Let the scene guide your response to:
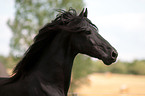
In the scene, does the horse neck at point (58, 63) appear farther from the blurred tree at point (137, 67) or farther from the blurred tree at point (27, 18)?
the blurred tree at point (137, 67)

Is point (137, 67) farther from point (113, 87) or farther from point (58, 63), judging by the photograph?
point (58, 63)

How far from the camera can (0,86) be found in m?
2.46

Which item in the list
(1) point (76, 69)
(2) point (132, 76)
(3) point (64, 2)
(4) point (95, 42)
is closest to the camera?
(4) point (95, 42)

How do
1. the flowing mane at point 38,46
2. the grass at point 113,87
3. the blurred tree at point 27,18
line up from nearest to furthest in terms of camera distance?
the flowing mane at point 38,46 < the blurred tree at point 27,18 < the grass at point 113,87

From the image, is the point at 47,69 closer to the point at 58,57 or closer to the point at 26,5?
the point at 58,57

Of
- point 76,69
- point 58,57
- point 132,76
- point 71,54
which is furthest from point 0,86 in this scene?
point 132,76

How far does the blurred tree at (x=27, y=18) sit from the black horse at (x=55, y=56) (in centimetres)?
1381

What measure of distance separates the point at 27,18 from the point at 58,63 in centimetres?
1463

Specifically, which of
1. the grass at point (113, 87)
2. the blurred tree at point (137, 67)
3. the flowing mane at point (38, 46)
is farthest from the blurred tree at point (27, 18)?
the blurred tree at point (137, 67)

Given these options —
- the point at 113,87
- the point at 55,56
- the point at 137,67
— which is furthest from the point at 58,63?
the point at 137,67

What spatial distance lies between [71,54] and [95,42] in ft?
1.09

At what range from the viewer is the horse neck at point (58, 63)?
7.90 ft

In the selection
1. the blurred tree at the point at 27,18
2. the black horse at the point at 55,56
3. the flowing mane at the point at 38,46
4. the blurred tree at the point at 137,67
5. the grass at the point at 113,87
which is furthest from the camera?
the blurred tree at the point at 137,67

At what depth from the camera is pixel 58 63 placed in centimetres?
242
